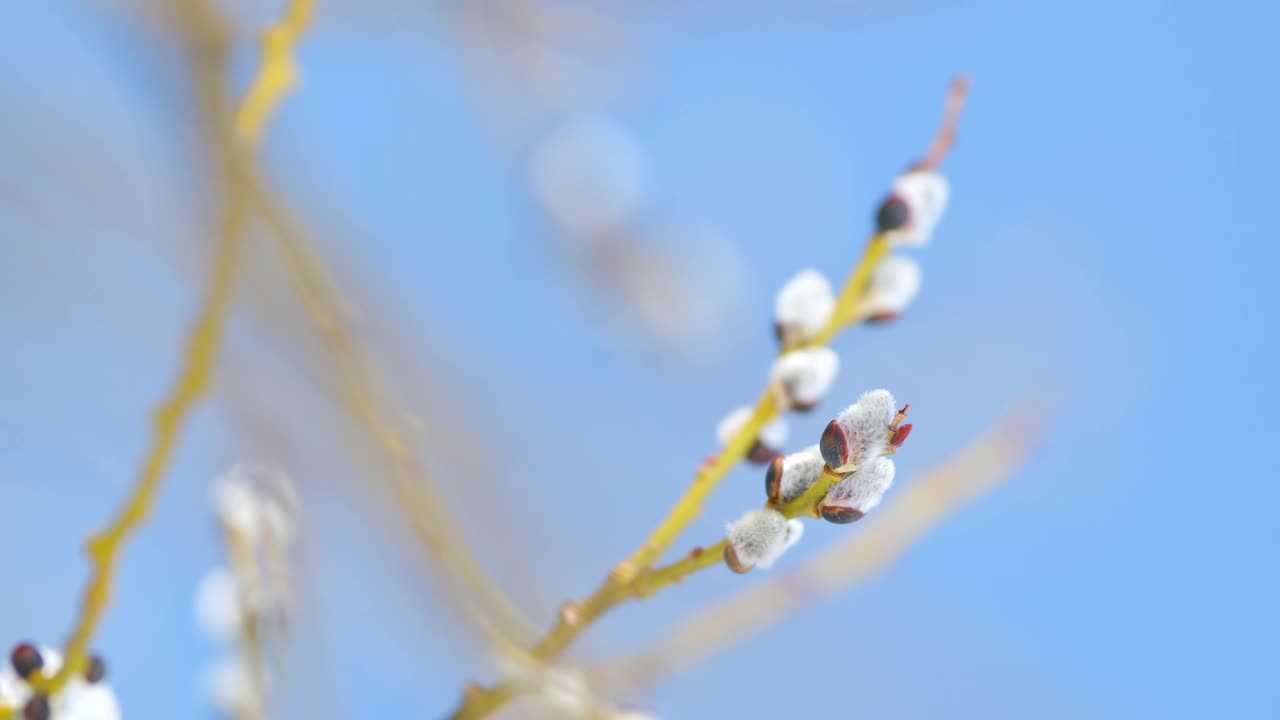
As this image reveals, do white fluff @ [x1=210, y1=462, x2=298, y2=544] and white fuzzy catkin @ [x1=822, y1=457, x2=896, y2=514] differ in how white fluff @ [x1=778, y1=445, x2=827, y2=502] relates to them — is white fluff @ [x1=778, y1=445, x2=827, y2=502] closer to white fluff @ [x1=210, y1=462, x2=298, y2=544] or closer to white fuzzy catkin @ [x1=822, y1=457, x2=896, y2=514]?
white fuzzy catkin @ [x1=822, y1=457, x2=896, y2=514]

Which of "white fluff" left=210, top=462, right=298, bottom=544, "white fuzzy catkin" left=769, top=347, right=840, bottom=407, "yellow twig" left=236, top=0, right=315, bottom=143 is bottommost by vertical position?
"white fuzzy catkin" left=769, top=347, right=840, bottom=407

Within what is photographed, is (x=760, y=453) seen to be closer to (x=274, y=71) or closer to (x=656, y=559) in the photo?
(x=656, y=559)

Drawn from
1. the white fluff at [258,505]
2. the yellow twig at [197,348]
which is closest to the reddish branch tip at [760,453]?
the yellow twig at [197,348]

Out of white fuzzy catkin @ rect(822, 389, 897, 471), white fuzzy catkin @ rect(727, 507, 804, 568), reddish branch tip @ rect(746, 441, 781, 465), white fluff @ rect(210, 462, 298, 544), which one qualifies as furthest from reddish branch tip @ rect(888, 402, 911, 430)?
white fluff @ rect(210, 462, 298, 544)

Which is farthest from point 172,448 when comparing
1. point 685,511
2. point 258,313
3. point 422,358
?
point 422,358

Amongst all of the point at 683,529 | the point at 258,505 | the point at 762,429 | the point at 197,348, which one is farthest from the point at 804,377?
the point at 258,505

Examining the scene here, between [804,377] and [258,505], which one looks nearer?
[804,377]

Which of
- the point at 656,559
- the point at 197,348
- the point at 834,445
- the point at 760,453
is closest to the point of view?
the point at 834,445

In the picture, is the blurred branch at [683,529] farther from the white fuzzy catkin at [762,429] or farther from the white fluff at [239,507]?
the white fluff at [239,507]

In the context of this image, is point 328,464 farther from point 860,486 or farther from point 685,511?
point 860,486
